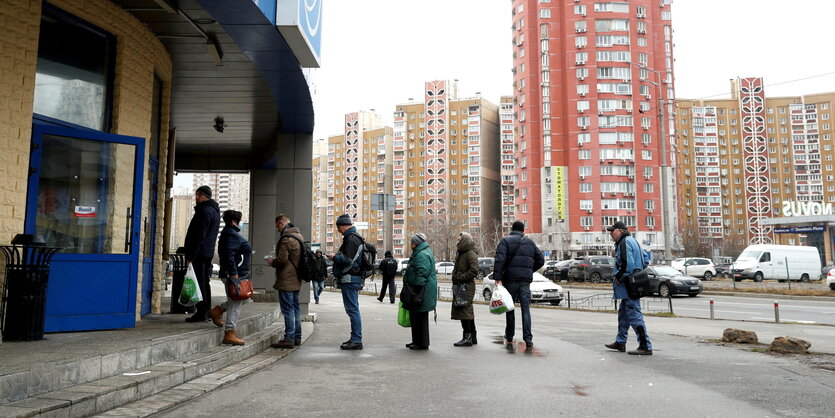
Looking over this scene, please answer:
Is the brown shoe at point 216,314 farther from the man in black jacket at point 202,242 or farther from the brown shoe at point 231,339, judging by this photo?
the man in black jacket at point 202,242

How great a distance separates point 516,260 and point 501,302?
784 millimetres

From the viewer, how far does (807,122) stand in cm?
11494

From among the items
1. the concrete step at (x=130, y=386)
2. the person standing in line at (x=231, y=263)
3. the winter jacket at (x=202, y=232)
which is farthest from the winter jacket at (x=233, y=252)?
the concrete step at (x=130, y=386)

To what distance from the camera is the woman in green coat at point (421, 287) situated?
8344 mm

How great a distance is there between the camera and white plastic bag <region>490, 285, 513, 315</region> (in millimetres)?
8516

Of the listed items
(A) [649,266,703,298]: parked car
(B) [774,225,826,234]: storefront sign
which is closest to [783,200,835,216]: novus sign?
(B) [774,225,826,234]: storefront sign

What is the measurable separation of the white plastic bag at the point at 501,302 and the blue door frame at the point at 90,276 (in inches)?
197

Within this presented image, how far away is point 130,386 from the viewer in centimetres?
489

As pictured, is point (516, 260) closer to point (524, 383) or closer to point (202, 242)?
point (524, 383)

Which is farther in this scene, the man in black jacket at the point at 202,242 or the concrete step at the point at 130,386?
the man in black jacket at the point at 202,242

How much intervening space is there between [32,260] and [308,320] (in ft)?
22.3

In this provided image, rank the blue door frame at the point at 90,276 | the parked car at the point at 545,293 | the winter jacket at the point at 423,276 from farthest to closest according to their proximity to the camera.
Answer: the parked car at the point at 545,293 → the winter jacket at the point at 423,276 → the blue door frame at the point at 90,276

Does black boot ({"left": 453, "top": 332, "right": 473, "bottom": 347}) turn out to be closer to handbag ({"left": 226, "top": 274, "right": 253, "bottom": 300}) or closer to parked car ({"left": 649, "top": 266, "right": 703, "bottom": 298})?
handbag ({"left": 226, "top": 274, "right": 253, "bottom": 300})

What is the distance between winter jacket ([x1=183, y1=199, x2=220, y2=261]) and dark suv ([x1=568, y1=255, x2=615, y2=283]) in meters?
30.4
